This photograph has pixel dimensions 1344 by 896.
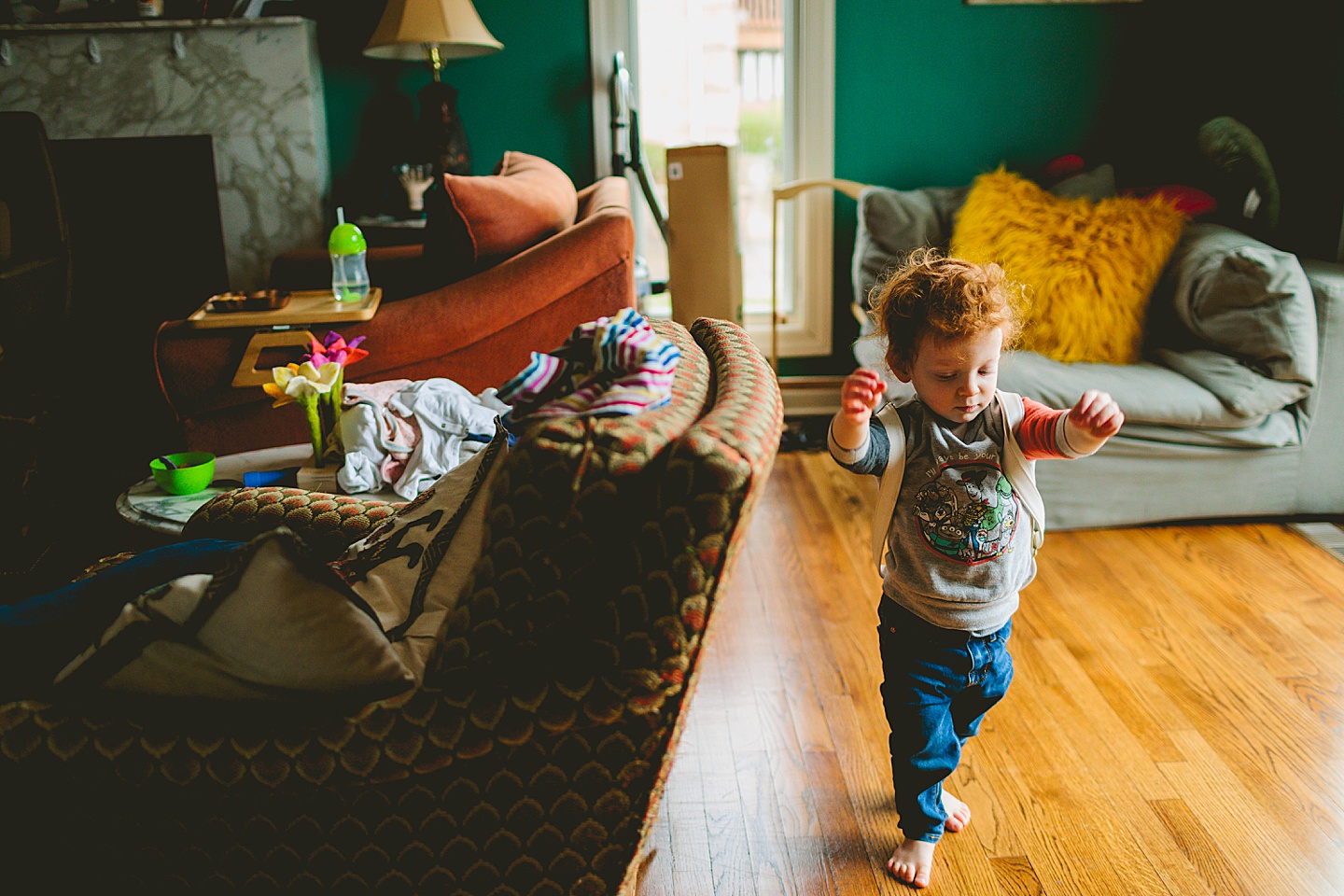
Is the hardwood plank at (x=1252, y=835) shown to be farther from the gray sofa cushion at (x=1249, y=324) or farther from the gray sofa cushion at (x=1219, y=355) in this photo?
the gray sofa cushion at (x=1249, y=324)

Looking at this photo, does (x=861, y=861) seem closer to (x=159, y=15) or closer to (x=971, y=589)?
(x=971, y=589)

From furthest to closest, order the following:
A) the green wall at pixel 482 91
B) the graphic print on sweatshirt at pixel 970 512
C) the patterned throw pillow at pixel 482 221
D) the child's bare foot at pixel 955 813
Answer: the green wall at pixel 482 91 < the patterned throw pillow at pixel 482 221 < the child's bare foot at pixel 955 813 < the graphic print on sweatshirt at pixel 970 512

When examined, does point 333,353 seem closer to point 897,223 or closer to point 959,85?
point 897,223

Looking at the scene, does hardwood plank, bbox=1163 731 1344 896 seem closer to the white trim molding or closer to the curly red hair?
the curly red hair

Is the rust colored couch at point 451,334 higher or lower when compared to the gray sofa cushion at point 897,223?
lower

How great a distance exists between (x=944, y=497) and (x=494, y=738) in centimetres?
75

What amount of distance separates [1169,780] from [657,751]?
116 cm

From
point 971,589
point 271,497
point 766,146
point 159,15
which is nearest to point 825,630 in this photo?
point 971,589

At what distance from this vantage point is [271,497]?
1.76 metres

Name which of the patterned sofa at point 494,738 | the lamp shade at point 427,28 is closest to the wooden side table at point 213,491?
the patterned sofa at point 494,738

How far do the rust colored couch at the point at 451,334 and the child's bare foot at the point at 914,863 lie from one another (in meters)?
1.72

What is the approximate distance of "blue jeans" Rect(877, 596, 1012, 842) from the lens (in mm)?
1531

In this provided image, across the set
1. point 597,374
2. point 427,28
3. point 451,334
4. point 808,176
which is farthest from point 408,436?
point 808,176

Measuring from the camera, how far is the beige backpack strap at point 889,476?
1.50m
